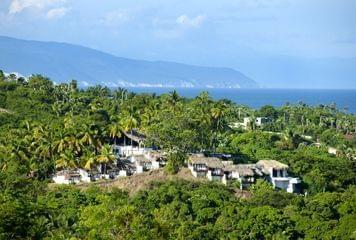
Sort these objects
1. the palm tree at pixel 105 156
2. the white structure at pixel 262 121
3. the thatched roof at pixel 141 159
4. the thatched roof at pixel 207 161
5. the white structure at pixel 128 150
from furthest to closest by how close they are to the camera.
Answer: the white structure at pixel 262 121
the white structure at pixel 128 150
the thatched roof at pixel 141 159
the thatched roof at pixel 207 161
the palm tree at pixel 105 156

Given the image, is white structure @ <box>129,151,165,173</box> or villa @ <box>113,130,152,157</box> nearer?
white structure @ <box>129,151,165,173</box>

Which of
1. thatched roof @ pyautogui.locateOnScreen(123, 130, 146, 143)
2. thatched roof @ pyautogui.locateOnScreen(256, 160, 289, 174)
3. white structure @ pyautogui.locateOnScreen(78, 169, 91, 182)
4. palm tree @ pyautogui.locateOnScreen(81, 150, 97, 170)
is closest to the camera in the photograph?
palm tree @ pyautogui.locateOnScreen(81, 150, 97, 170)

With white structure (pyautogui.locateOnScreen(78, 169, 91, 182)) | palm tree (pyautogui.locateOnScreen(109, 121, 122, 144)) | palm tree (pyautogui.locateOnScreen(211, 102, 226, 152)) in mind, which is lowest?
white structure (pyautogui.locateOnScreen(78, 169, 91, 182))

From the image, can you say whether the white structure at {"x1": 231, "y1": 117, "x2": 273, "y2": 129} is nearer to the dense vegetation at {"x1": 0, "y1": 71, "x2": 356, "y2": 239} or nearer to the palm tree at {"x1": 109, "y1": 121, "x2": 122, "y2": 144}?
the dense vegetation at {"x1": 0, "y1": 71, "x2": 356, "y2": 239}

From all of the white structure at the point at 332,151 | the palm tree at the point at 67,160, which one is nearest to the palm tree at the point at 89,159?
the palm tree at the point at 67,160

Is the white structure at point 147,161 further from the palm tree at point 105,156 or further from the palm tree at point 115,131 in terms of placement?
the palm tree at point 115,131

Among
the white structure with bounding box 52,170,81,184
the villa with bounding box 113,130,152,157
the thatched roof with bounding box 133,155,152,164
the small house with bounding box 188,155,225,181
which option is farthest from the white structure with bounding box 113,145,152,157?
the white structure with bounding box 52,170,81,184
